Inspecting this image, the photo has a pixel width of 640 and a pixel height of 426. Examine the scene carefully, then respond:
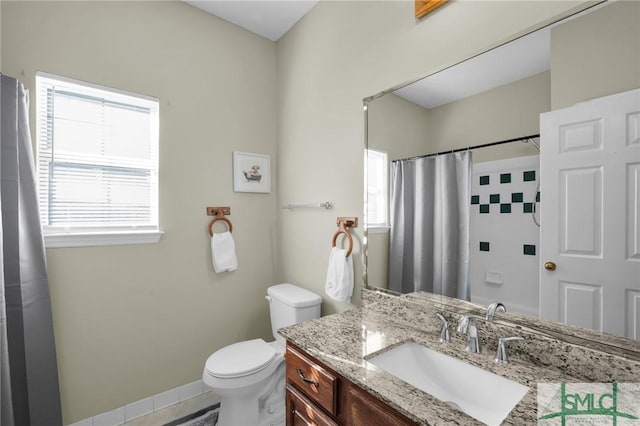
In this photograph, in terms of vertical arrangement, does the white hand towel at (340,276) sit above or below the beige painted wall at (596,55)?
below

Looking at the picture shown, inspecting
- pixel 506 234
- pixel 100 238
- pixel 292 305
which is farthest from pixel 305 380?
pixel 100 238

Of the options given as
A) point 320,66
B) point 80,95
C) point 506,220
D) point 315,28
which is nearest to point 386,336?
point 506,220

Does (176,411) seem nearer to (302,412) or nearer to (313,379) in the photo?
(302,412)

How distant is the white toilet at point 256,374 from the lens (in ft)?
5.20

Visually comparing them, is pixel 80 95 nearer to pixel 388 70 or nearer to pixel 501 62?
pixel 388 70

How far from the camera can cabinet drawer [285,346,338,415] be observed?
103cm

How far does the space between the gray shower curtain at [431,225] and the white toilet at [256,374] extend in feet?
2.31

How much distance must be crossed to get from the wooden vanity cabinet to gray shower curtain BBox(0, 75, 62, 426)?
4.23ft

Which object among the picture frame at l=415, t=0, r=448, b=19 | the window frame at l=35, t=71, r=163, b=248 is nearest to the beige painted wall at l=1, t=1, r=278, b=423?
the window frame at l=35, t=71, r=163, b=248

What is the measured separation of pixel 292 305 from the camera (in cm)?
187

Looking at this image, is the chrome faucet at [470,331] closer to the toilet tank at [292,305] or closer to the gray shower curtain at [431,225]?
the gray shower curtain at [431,225]

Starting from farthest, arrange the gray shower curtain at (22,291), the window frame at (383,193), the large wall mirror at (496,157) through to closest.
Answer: the window frame at (383,193), the gray shower curtain at (22,291), the large wall mirror at (496,157)

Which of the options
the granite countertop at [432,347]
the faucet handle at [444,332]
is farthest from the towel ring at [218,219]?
the faucet handle at [444,332]

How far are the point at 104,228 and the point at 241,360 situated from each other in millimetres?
1144
